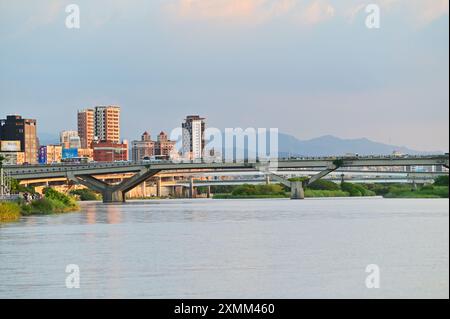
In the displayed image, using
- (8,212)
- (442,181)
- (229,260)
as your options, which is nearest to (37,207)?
(8,212)

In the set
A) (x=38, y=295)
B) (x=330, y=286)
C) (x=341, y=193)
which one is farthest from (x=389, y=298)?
(x=341, y=193)

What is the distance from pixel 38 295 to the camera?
37.3 m

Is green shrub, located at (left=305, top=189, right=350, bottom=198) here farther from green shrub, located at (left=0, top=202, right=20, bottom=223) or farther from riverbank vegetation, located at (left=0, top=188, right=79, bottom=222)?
green shrub, located at (left=0, top=202, right=20, bottom=223)

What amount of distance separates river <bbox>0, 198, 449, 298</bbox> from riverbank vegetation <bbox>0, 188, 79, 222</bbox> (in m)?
10.8

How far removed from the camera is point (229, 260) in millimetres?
48156

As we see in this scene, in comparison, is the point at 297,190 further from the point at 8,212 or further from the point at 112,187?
the point at 8,212

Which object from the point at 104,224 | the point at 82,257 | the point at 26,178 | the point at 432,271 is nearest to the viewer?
the point at 432,271

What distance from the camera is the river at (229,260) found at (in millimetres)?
37969

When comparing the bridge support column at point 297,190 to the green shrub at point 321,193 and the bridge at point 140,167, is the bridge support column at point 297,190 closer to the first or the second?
the bridge at point 140,167

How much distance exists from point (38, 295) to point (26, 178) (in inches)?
4779

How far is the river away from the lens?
3797 cm

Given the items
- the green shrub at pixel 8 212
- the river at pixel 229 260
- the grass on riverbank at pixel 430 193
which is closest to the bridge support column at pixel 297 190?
the grass on riverbank at pixel 430 193

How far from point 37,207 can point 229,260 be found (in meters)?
62.7
